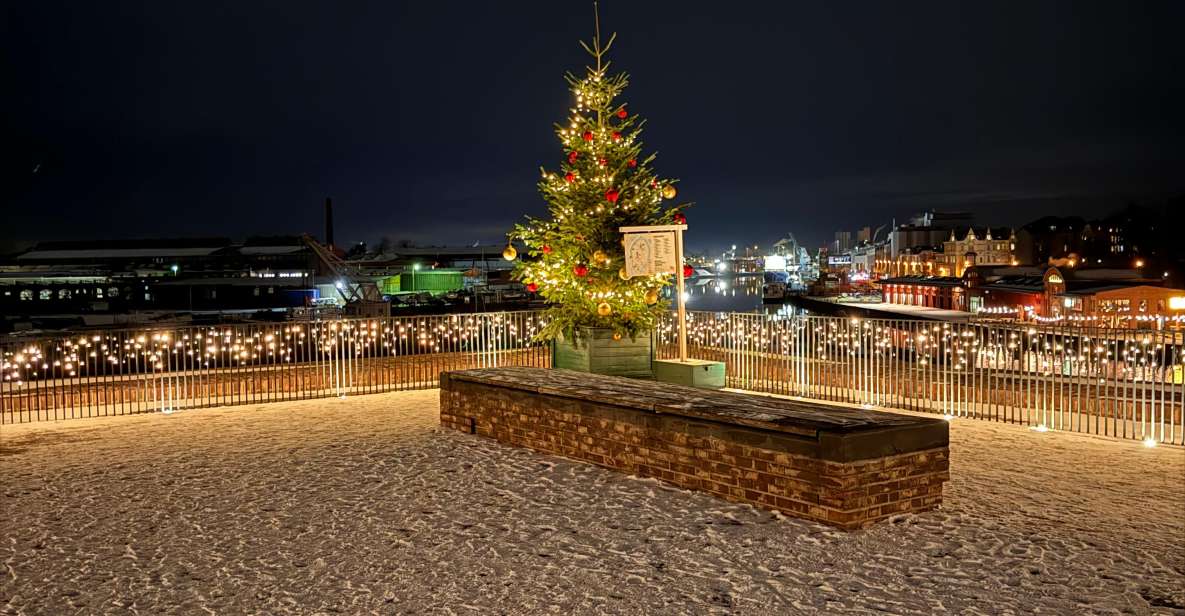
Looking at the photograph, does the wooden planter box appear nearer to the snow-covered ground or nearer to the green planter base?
the green planter base

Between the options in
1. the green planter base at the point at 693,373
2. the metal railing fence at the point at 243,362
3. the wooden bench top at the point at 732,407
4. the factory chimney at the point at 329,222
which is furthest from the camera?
the factory chimney at the point at 329,222

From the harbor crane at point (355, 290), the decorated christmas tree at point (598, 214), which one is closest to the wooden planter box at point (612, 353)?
the decorated christmas tree at point (598, 214)

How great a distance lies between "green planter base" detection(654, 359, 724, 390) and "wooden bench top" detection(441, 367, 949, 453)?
8.56 ft

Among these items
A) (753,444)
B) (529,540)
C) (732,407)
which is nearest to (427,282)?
(732,407)

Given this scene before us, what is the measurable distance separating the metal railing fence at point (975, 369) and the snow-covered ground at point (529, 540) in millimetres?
1352

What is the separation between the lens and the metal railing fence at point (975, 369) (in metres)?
11.0

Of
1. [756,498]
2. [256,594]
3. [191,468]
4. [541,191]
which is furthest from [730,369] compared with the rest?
[256,594]

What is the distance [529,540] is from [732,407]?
93.4 inches

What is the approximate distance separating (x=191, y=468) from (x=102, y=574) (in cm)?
342

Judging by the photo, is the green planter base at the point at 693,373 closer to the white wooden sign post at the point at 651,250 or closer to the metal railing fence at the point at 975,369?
the white wooden sign post at the point at 651,250

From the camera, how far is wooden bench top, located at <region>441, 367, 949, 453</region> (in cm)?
683

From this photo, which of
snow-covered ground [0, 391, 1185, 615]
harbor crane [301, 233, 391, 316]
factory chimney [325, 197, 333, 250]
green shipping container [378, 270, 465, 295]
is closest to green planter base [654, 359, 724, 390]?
snow-covered ground [0, 391, 1185, 615]

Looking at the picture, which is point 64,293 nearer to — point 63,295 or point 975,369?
point 63,295

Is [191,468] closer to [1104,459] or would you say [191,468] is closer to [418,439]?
[418,439]
